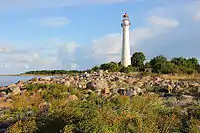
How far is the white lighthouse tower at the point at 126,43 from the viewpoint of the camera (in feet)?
163

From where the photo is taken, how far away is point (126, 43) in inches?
1977

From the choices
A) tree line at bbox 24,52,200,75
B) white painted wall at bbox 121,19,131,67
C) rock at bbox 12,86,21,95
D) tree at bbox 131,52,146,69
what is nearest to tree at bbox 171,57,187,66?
tree line at bbox 24,52,200,75

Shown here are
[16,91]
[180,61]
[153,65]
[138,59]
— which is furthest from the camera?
[138,59]

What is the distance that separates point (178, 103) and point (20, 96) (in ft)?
25.4

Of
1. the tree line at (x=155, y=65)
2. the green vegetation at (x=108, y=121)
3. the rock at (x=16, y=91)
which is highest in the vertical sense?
the tree line at (x=155, y=65)

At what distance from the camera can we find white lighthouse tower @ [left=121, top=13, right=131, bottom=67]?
1959 inches

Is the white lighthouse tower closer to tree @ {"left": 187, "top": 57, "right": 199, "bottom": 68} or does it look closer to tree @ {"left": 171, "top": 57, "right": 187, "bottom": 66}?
tree @ {"left": 171, "top": 57, "right": 187, "bottom": 66}

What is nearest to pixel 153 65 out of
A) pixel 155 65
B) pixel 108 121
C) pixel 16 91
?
pixel 155 65

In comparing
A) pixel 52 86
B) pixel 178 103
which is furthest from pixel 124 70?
pixel 178 103

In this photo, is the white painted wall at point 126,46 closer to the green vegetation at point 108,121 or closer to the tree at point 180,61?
the tree at point 180,61

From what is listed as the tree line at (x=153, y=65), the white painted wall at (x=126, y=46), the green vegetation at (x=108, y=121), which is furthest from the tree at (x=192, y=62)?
the green vegetation at (x=108, y=121)

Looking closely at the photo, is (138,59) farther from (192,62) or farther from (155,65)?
(155,65)

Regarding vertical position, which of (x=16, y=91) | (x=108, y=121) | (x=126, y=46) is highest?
(x=126, y=46)

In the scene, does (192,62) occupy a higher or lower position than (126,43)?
lower
